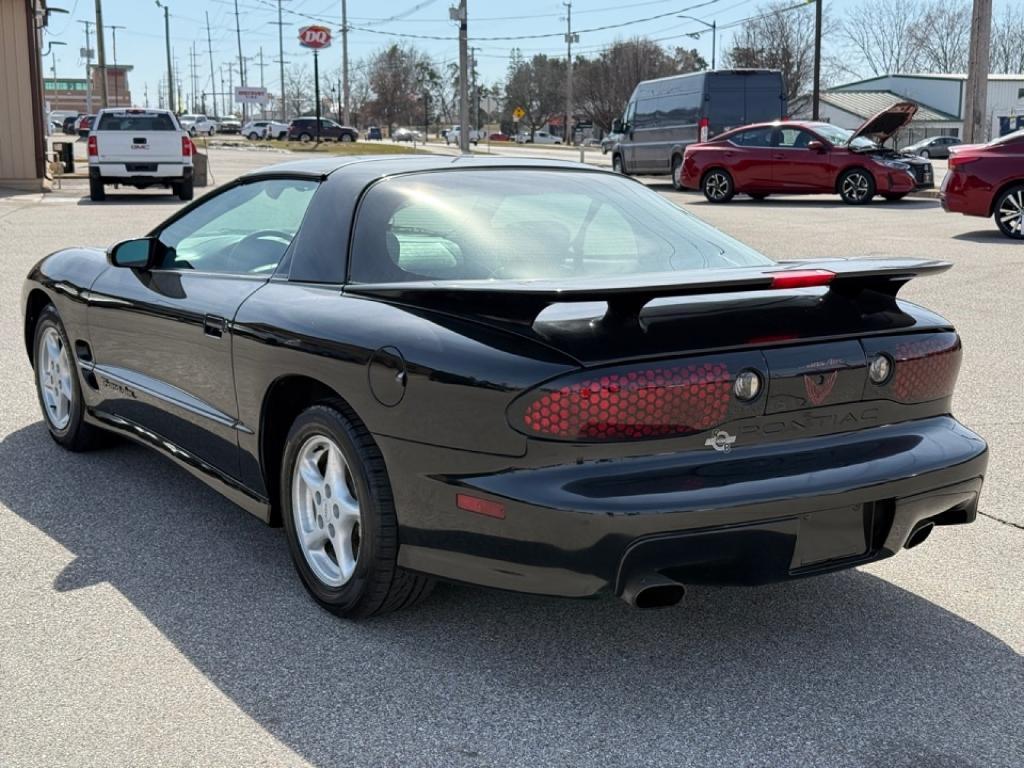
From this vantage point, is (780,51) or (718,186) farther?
(780,51)

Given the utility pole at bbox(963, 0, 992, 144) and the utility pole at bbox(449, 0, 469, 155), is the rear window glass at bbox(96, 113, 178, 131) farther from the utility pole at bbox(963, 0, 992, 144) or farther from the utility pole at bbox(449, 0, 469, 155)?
the utility pole at bbox(449, 0, 469, 155)

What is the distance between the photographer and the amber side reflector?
304 centimetres

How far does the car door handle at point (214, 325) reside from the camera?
4066mm

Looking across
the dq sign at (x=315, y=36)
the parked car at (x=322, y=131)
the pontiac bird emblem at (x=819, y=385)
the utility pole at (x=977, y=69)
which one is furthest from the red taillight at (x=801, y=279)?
the dq sign at (x=315, y=36)

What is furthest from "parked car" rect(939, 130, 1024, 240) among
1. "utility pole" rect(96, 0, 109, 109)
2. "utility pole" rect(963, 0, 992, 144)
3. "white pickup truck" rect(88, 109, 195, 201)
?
"utility pole" rect(96, 0, 109, 109)

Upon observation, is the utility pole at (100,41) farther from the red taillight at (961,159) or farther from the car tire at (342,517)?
the car tire at (342,517)

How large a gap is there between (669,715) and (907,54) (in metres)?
115

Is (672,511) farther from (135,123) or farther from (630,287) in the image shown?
(135,123)

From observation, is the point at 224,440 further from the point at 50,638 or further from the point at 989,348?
the point at 989,348

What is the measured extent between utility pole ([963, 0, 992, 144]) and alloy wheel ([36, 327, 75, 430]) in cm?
2313

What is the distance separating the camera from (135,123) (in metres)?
22.8

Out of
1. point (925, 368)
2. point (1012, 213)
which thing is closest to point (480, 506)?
point (925, 368)

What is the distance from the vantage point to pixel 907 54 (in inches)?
4230

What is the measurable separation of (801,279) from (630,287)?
0.51m
